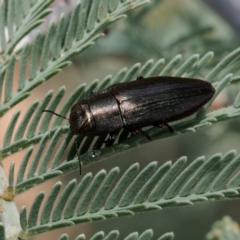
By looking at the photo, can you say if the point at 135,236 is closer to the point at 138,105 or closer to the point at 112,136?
the point at 112,136

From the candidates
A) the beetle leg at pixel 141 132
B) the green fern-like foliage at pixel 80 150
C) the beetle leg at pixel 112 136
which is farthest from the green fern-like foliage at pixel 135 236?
the beetle leg at pixel 112 136

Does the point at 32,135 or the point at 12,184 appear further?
the point at 32,135

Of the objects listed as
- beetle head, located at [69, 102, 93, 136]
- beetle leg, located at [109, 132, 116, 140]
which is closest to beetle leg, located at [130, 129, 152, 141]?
beetle leg, located at [109, 132, 116, 140]

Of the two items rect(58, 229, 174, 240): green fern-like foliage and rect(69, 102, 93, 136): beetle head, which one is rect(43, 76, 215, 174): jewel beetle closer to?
rect(69, 102, 93, 136): beetle head

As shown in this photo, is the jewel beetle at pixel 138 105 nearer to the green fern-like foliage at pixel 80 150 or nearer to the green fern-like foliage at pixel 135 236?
the green fern-like foliage at pixel 80 150

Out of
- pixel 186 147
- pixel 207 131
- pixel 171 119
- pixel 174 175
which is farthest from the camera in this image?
pixel 186 147

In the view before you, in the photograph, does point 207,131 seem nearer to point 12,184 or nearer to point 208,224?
point 208,224

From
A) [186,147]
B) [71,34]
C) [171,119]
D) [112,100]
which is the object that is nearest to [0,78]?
[71,34]
